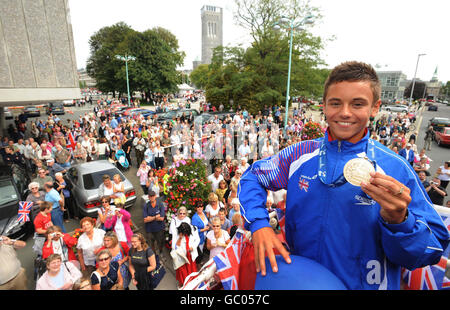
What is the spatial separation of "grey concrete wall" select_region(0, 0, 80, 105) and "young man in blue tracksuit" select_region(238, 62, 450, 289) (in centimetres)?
1375

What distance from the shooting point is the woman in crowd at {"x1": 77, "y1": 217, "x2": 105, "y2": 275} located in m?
4.88

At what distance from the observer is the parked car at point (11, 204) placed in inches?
243

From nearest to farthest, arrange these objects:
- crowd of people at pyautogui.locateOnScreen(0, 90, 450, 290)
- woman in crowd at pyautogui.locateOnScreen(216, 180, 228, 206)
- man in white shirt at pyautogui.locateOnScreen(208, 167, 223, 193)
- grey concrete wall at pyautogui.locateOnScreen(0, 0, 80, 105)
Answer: crowd of people at pyautogui.locateOnScreen(0, 90, 450, 290) < woman in crowd at pyautogui.locateOnScreen(216, 180, 228, 206) < man in white shirt at pyautogui.locateOnScreen(208, 167, 223, 193) < grey concrete wall at pyautogui.locateOnScreen(0, 0, 80, 105)

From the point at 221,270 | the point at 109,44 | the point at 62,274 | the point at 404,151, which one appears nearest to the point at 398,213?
the point at 221,270

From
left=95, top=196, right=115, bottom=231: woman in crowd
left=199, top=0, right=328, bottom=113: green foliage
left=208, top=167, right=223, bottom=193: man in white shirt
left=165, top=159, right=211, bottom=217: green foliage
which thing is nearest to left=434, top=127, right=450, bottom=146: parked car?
left=199, top=0, right=328, bottom=113: green foliage

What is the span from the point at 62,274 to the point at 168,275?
2.26 metres

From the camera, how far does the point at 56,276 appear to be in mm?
3977

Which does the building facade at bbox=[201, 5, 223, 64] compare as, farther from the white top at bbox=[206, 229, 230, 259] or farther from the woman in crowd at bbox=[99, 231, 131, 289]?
the woman in crowd at bbox=[99, 231, 131, 289]

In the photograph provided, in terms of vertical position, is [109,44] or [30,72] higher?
[109,44]

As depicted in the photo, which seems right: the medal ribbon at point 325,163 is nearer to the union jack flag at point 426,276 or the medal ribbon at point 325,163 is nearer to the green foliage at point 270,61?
the union jack flag at point 426,276

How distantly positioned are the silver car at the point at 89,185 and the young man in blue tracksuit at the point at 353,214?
693 centimetres

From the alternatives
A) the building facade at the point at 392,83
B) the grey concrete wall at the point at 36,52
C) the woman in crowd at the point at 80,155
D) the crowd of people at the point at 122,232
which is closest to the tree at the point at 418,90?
the building facade at the point at 392,83

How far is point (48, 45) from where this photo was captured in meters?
11.6
